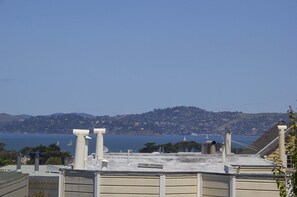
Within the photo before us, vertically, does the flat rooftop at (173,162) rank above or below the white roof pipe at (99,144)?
below

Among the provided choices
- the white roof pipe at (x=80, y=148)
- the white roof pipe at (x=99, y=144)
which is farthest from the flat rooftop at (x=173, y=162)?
the white roof pipe at (x=80, y=148)

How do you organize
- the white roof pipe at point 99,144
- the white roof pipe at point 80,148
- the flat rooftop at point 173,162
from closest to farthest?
1. the white roof pipe at point 80,148
2. the flat rooftop at point 173,162
3. the white roof pipe at point 99,144

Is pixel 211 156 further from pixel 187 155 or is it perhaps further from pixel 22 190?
pixel 22 190

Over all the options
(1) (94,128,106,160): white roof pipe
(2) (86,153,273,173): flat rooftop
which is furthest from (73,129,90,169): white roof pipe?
(1) (94,128,106,160): white roof pipe

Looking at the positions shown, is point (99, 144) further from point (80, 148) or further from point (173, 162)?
point (173, 162)

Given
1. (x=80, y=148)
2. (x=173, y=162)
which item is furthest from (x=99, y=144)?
(x=173, y=162)

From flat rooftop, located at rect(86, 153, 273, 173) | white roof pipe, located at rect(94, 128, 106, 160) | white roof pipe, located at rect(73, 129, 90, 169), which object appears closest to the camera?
white roof pipe, located at rect(73, 129, 90, 169)

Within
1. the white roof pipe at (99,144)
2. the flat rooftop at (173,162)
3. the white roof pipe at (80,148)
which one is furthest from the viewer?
the white roof pipe at (99,144)

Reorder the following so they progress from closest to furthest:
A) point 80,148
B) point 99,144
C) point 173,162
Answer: point 80,148 → point 99,144 → point 173,162

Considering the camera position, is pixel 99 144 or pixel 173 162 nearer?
pixel 99 144

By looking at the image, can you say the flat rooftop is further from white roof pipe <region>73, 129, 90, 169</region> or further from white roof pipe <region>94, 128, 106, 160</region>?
white roof pipe <region>73, 129, 90, 169</region>

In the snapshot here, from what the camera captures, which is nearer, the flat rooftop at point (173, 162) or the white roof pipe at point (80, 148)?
the white roof pipe at point (80, 148)

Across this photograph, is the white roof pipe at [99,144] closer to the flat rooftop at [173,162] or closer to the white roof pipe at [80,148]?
the flat rooftop at [173,162]

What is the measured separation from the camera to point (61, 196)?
24.6 metres
